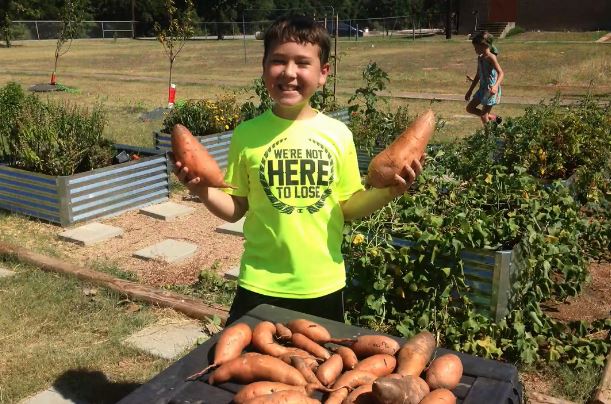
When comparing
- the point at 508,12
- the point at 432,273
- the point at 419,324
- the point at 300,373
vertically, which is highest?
the point at 508,12

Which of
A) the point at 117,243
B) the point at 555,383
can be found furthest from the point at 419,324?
the point at 117,243

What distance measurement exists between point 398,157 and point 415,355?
758 mm

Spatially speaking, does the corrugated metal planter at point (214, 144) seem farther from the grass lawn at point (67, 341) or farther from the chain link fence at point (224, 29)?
the chain link fence at point (224, 29)

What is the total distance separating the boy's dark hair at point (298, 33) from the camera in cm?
230

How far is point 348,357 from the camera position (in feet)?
6.24

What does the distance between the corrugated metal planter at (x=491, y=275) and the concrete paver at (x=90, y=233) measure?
377 cm

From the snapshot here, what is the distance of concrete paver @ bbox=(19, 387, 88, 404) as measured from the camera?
3.46 m

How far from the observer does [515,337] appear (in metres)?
3.89

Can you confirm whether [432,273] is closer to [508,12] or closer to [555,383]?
[555,383]

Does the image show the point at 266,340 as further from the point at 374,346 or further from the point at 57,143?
the point at 57,143

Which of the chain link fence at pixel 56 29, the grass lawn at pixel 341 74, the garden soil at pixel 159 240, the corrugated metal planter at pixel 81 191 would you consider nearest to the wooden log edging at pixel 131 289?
the garden soil at pixel 159 240

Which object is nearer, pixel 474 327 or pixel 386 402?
pixel 386 402

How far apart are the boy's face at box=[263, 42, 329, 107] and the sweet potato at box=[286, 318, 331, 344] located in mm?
830

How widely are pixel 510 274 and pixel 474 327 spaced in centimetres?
42
